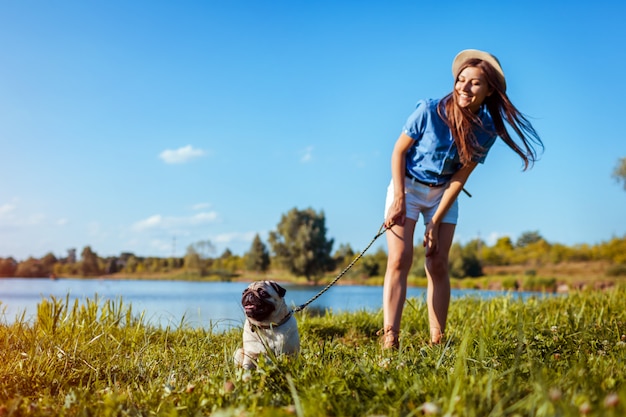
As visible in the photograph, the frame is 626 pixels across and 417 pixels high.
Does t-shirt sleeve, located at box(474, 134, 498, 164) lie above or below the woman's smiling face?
below

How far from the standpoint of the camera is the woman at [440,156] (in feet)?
13.7

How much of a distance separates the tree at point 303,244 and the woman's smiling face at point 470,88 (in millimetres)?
36201

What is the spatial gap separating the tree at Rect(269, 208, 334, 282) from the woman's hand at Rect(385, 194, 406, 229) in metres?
36.0

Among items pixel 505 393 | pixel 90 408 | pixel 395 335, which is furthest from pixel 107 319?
pixel 505 393

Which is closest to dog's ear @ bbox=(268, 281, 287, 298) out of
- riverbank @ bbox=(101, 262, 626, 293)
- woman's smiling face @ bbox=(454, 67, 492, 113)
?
woman's smiling face @ bbox=(454, 67, 492, 113)

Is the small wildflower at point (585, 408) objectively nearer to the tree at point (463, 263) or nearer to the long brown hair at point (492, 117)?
the long brown hair at point (492, 117)

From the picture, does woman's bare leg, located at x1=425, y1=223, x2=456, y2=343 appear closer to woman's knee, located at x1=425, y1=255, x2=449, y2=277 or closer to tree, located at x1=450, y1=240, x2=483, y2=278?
woman's knee, located at x1=425, y1=255, x2=449, y2=277

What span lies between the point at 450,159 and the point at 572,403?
2.66m

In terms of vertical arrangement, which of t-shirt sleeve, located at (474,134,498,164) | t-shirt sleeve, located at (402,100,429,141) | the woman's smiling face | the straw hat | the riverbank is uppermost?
the straw hat

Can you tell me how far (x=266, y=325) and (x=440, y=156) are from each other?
6.55ft

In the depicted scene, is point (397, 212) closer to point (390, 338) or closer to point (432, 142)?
point (432, 142)

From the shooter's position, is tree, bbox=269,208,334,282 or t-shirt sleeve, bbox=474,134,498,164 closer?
t-shirt sleeve, bbox=474,134,498,164

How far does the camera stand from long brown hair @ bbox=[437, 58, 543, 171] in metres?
4.16

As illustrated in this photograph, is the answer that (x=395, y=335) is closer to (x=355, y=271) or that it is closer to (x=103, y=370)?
(x=103, y=370)
